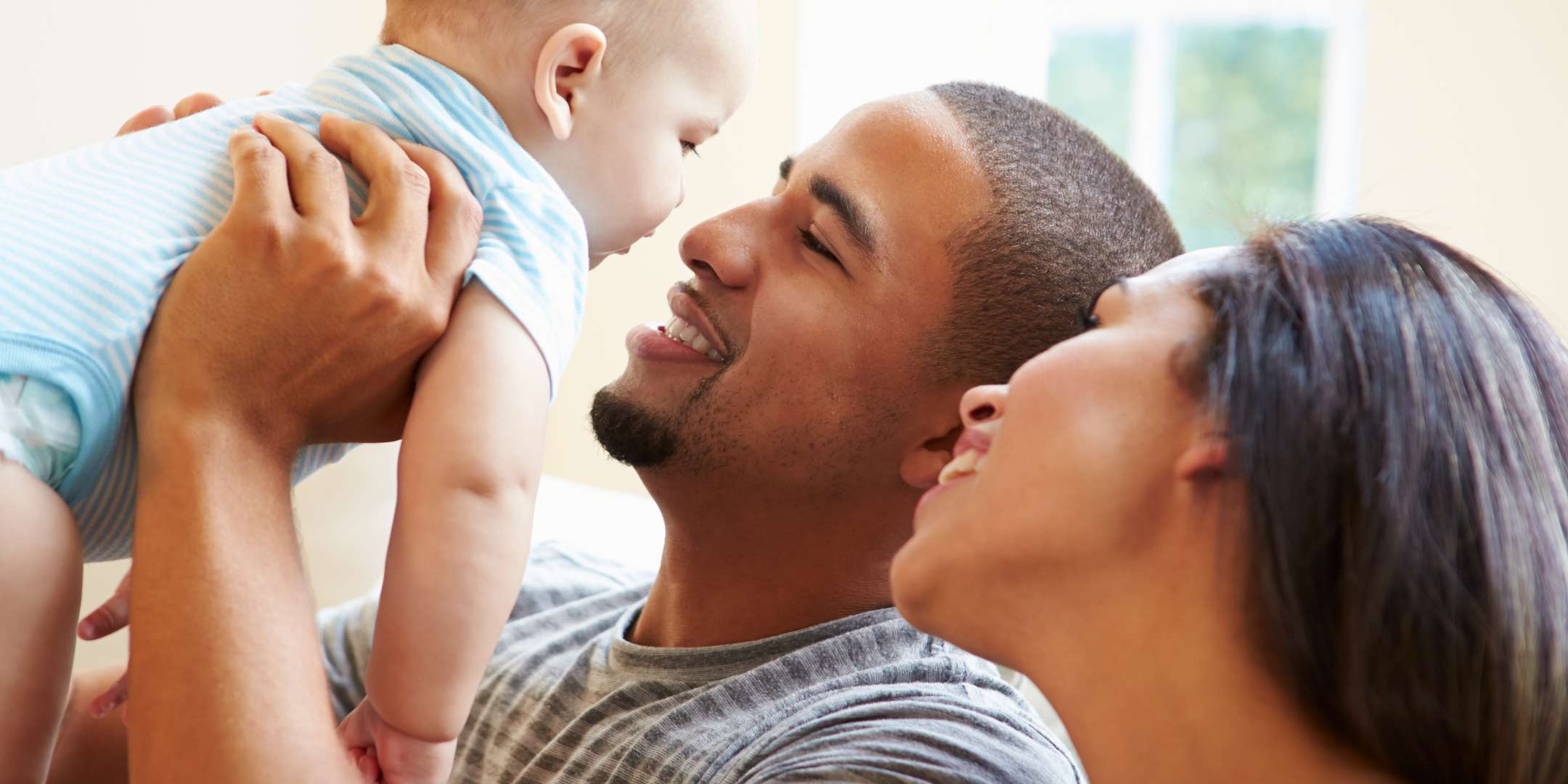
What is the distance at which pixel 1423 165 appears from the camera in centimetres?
294

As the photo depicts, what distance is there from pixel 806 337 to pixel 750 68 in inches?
10.7

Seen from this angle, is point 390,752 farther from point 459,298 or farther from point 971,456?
point 971,456

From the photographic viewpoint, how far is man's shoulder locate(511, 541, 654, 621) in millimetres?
1654

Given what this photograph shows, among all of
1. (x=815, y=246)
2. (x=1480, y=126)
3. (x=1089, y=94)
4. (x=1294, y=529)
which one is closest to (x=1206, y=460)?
(x=1294, y=529)

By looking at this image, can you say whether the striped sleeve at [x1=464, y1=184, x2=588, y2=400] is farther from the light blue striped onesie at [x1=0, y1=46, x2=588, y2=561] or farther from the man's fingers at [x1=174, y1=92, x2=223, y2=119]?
the man's fingers at [x1=174, y1=92, x2=223, y2=119]

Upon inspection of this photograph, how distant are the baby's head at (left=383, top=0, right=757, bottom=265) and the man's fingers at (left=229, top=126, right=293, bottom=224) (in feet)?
0.58

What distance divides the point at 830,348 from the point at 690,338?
0.55ft

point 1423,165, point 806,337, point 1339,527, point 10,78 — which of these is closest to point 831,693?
point 806,337

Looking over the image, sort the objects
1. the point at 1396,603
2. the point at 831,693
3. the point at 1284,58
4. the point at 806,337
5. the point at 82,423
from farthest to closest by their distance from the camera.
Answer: the point at 1284,58, the point at 806,337, the point at 831,693, the point at 82,423, the point at 1396,603

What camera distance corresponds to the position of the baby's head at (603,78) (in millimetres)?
1106

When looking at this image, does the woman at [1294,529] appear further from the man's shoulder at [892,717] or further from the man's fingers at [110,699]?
the man's fingers at [110,699]

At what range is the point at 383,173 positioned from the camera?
104 cm

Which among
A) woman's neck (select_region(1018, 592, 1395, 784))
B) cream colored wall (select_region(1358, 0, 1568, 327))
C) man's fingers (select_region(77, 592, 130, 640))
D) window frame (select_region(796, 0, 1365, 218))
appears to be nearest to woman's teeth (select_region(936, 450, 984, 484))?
woman's neck (select_region(1018, 592, 1395, 784))

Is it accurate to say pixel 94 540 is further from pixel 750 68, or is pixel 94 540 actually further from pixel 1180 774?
pixel 1180 774
